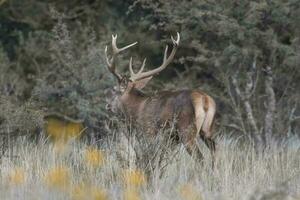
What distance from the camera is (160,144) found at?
10.8m

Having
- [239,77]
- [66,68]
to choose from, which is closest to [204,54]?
[239,77]

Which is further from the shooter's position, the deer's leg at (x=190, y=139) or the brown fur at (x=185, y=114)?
the brown fur at (x=185, y=114)

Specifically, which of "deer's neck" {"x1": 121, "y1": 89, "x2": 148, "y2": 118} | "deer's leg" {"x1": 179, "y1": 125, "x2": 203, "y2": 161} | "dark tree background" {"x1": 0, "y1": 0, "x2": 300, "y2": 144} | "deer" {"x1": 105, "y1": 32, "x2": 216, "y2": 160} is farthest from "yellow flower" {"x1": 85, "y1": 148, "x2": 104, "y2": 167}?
"deer's neck" {"x1": 121, "y1": 89, "x2": 148, "y2": 118}

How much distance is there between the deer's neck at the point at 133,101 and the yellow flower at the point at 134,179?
10.9 feet

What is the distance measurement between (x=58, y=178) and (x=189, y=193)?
121 cm

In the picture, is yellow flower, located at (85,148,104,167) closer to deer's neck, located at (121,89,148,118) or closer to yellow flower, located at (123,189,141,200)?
yellow flower, located at (123,189,141,200)

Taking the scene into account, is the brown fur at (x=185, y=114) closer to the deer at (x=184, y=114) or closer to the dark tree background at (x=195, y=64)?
the deer at (x=184, y=114)

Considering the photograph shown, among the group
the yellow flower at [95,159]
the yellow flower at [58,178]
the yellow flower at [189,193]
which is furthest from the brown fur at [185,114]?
the yellow flower at [189,193]

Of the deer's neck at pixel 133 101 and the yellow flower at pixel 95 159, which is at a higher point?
the deer's neck at pixel 133 101

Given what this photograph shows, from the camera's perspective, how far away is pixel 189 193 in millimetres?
9266

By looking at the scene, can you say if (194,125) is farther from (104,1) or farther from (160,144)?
(104,1)

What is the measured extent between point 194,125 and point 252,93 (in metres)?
3.86

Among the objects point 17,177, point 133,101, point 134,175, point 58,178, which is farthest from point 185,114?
point 58,178

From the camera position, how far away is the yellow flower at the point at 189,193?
9.01 meters
